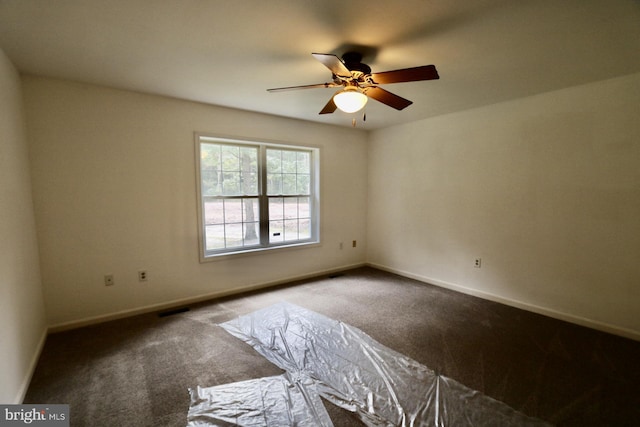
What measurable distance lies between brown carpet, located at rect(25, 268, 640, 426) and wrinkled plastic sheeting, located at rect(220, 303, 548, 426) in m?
0.10

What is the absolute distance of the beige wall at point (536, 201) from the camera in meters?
2.61

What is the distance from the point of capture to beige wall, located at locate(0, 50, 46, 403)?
5.62 ft

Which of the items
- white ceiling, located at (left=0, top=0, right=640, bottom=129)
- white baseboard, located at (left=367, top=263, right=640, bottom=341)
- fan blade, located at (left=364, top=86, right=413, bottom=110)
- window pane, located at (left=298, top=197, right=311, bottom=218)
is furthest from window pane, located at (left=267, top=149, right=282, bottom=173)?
white baseboard, located at (left=367, top=263, right=640, bottom=341)

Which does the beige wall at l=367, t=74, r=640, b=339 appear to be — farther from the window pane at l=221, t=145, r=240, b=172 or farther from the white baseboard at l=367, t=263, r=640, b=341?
the window pane at l=221, t=145, r=240, b=172

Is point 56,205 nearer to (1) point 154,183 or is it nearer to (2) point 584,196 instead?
(1) point 154,183

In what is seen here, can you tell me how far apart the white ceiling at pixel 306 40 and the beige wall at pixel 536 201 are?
0.41 m

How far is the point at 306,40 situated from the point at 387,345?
250 centimetres

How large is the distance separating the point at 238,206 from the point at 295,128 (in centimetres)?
141

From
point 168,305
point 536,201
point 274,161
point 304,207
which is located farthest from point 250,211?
point 536,201

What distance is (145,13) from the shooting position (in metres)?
1.64

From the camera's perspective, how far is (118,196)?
291 cm

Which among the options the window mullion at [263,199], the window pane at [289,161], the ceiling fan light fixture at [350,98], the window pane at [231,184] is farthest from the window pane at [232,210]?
the ceiling fan light fixture at [350,98]

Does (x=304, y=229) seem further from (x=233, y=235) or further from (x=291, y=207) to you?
(x=233, y=235)

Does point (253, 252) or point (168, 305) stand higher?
point (253, 252)
